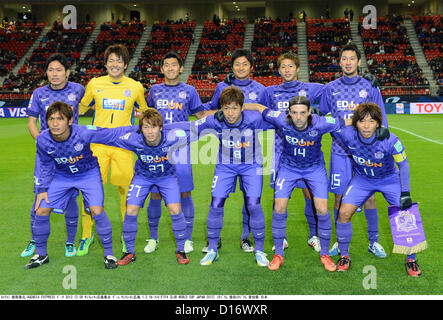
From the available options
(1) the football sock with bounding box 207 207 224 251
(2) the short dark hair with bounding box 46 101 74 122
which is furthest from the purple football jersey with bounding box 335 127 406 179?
(2) the short dark hair with bounding box 46 101 74 122

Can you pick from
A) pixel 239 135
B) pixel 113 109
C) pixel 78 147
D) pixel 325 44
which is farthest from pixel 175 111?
pixel 325 44

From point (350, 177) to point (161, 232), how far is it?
2.64 meters

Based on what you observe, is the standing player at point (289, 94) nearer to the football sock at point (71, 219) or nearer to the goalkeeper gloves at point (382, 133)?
the goalkeeper gloves at point (382, 133)

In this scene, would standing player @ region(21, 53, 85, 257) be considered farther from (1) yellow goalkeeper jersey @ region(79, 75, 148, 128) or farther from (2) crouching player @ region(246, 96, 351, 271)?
(2) crouching player @ region(246, 96, 351, 271)

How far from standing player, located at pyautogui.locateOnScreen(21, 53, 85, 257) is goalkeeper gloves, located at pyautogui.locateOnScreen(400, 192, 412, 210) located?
3.62 m

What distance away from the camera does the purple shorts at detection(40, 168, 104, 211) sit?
4.93 m

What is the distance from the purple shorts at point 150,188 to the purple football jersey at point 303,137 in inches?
50.1

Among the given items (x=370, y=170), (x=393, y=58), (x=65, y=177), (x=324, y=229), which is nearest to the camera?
(x=370, y=170)

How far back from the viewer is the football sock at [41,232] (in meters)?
4.97

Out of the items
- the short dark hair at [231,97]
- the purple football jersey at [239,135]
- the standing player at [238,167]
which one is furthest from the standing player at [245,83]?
the short dark hair at [231,97]

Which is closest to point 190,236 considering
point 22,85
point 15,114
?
point 15,114

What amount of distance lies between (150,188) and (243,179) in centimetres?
105

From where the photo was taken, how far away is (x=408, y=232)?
457 cm

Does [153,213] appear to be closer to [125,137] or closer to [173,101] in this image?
[125,137]
